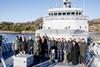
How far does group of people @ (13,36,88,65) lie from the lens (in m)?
14.9

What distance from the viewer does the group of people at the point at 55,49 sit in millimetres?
14898

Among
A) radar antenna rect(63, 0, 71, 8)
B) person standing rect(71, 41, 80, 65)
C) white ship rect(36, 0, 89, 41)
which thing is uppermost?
radar antenna rect(63, 0, 71, 8)

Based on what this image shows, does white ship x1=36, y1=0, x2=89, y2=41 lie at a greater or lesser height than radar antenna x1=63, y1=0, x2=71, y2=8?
lesser

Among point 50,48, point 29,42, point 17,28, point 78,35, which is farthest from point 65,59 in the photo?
point 17,28

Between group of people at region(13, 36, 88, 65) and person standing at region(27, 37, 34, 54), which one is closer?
group of people at region(13, 36, 88, 65)

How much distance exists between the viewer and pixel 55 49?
17.2 metres

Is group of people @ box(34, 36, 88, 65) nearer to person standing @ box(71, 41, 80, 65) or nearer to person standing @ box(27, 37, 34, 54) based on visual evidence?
person standing @ box(71, 41, 80, 65)

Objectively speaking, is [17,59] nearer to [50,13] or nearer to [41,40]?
[41,40]

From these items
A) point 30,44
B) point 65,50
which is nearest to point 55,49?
point 65,50

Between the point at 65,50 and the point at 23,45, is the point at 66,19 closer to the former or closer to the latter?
the point at 65,50

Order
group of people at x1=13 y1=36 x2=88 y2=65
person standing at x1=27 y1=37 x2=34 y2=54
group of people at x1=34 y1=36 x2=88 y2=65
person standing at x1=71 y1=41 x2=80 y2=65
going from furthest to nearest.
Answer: person standing at x1=27 y1=37 x2=34 y2=54
person standing at x1=71 y1=41 x2=80 y2=65
group of people at x1=13 y1=36 x2=88 y2=65
group of people at x1=34 y1=36 x2=88 y2=65

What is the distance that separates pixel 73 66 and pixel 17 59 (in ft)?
12.1

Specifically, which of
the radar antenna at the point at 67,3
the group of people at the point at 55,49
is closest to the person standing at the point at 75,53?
the group of people at the point at 55,49

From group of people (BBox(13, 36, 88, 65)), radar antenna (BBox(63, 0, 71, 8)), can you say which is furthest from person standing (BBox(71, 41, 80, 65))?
radar antenna (BBox(63, 0, 71, 8))
